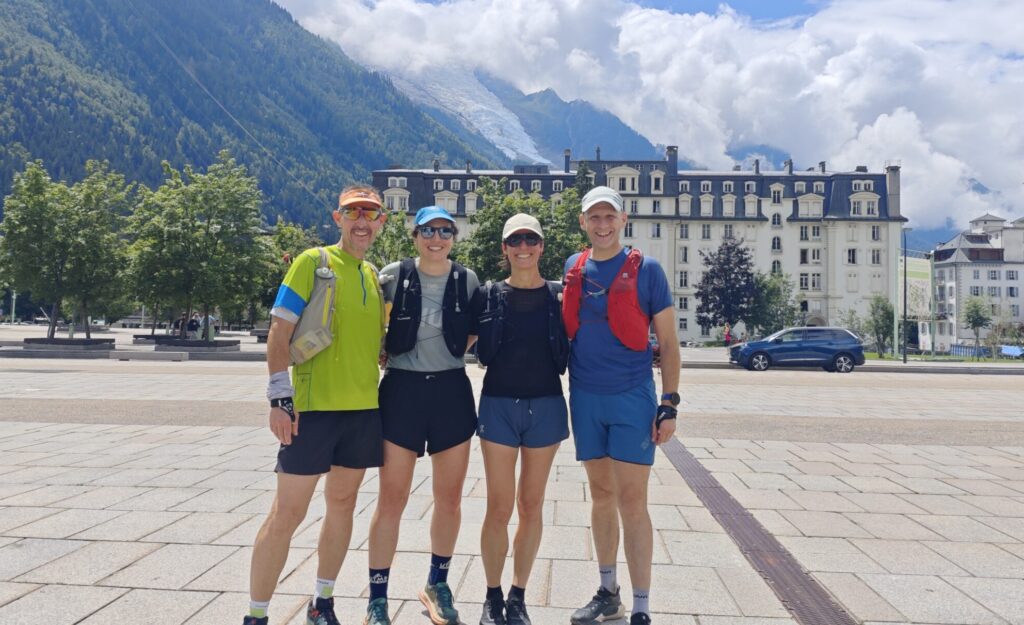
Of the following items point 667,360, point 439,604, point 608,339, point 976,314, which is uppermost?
point 976,314

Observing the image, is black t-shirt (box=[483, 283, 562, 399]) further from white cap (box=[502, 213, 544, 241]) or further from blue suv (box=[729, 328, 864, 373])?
blue suv (box=[729, 328, 864, 373])

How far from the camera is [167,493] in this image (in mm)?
5707

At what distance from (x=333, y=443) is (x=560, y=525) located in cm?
236

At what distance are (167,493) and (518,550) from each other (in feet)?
12.2

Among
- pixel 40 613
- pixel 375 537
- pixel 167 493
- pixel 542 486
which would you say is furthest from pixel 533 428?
pixel 167 493

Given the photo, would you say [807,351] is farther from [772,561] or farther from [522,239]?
[522,239]

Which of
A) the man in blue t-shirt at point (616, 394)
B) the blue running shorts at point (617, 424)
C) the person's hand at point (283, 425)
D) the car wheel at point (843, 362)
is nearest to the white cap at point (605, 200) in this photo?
the man in blue t-shirt at point (616, 394)

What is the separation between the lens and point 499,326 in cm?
340

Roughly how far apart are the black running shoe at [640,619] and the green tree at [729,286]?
59.0m

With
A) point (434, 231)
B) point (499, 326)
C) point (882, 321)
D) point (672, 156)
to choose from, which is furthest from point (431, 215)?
point (672, 156)

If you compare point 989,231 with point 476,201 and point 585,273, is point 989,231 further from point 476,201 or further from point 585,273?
point 585,273

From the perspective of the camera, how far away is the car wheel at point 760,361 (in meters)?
24.9

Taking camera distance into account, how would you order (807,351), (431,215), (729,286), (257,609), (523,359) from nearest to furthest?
(257,609), (523,359), (431,215), (807,351), (729,286)

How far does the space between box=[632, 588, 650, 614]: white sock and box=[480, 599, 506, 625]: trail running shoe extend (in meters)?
0.66
